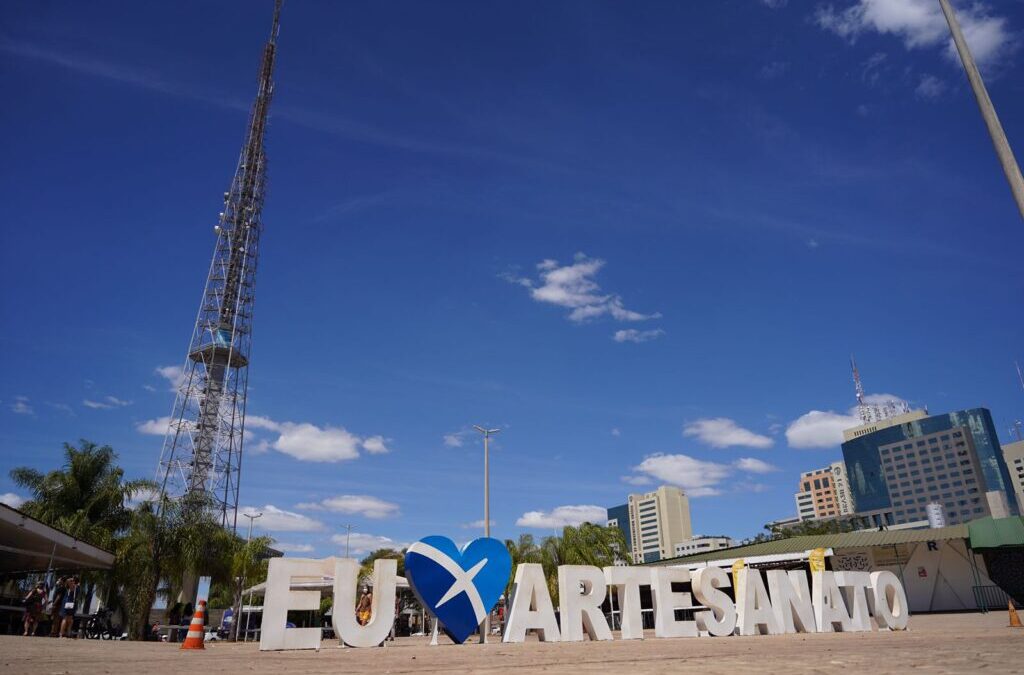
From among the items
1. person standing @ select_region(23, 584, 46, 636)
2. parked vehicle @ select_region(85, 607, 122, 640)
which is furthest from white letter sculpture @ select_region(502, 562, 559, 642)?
parked vehicle @ select_region(85, 607, 122, 640)

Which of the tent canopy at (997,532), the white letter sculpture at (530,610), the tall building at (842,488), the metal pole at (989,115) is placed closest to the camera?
the metal pole at (989,115)

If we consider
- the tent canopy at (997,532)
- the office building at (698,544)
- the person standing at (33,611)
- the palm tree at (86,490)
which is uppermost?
the office building at (698,544)

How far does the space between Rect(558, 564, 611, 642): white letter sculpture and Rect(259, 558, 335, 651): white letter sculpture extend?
16.4 ft

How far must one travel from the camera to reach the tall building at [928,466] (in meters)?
156

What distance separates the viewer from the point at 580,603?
554 inches

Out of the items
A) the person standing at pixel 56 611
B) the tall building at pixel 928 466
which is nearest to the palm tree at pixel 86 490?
the person standing at pixel 56 611

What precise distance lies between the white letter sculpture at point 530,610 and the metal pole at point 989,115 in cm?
1070

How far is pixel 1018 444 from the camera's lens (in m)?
168

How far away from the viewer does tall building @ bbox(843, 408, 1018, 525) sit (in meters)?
156

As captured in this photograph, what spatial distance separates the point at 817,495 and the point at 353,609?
201 metres

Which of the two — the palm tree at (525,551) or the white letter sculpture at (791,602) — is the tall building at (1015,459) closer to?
the palm tree at (525,551)

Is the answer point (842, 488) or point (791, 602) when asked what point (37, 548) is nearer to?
point (791, 602)

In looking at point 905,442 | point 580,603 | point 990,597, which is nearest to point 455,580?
point 580,603

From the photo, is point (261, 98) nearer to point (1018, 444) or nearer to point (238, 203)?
point (238, 203)
